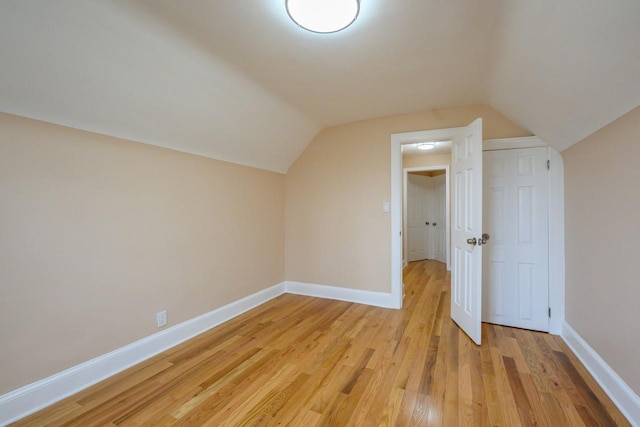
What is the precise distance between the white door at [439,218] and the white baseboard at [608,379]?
4.13 m

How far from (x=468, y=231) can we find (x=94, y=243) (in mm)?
3134

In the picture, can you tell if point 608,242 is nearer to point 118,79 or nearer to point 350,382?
point 350,382

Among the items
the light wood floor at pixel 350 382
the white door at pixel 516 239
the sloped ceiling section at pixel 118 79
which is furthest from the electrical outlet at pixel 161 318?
the white door at pixel 516 239

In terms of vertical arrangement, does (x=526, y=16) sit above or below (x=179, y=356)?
above

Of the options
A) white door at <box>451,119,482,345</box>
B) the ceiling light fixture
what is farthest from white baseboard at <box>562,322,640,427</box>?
the ceiling light fixture

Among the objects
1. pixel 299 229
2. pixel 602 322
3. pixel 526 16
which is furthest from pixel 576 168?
pixel 299 229

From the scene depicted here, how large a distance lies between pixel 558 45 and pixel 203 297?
330 centimetres

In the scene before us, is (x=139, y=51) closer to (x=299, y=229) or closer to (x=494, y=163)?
(x=299, y=229)

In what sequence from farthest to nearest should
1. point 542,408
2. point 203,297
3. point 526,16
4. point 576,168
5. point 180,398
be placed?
point 203,297
point 576,168
point 180,398
point 542,408
point 526,16

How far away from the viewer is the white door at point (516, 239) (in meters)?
2.64

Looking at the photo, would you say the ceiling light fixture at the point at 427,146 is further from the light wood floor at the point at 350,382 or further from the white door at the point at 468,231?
the light wood floor at the point at 350,382

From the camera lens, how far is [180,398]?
5.72 ft

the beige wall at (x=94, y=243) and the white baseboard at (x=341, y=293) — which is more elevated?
the beige wall at (x=94, y=243)

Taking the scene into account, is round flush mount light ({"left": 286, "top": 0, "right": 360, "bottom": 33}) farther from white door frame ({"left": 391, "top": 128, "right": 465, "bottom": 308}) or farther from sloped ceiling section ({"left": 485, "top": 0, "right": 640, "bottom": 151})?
white door frame ({"left": 391, "top": 128, "right": 465, "bottom": 308})
